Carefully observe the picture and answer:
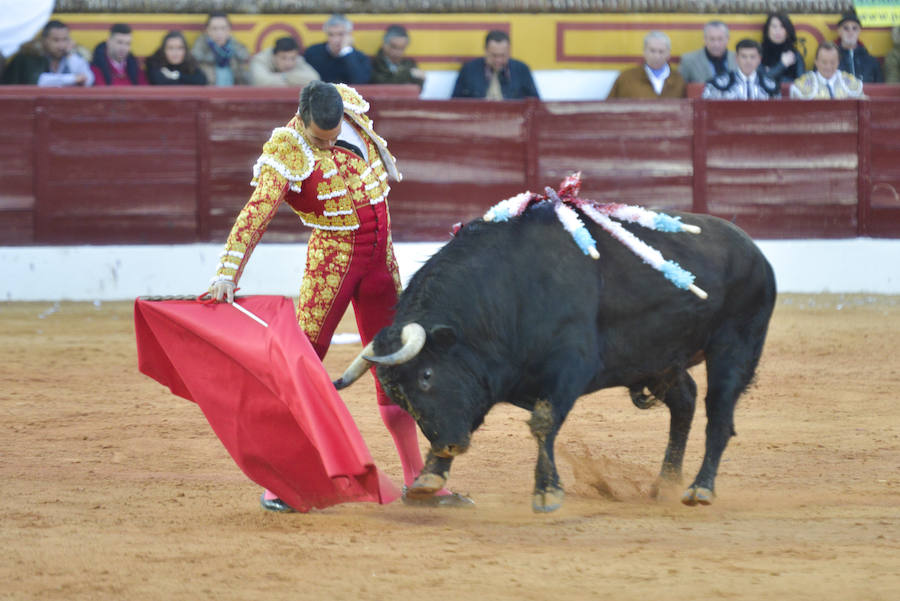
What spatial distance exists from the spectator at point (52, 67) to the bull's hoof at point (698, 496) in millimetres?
6113

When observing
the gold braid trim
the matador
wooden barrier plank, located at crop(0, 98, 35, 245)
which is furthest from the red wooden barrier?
the gold braid trim

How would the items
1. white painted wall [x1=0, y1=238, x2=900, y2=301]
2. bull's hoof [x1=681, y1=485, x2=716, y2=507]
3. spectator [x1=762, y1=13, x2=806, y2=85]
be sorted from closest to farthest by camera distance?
bull's hoof [x1=681, y1=485, x2=716, y2=507] < white painted wall [x1=0, y1=238, x2=900, y2=301] < spectator [x1=762, y1=13, x2=806, y2=85]

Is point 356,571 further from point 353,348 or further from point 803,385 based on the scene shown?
point 353,348

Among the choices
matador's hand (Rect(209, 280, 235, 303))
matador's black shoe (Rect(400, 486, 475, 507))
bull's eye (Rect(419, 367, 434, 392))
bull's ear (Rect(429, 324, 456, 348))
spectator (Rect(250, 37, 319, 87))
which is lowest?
matador's black shoe (Rect(400, 486, 475, 507))

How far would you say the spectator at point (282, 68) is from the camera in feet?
28.7

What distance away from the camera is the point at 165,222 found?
29.1 feet

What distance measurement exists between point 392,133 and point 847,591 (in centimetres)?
650

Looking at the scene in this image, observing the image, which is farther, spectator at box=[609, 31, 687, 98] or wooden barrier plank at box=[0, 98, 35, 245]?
→ spectator at box=[609, 31, 687, 98]

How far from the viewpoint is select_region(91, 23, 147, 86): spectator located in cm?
866

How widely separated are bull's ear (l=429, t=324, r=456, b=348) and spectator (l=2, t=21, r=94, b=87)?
5873 millimetres

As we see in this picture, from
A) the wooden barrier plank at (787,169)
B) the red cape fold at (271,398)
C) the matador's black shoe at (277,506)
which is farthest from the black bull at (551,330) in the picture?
the wooden barrier plank at (787,169)

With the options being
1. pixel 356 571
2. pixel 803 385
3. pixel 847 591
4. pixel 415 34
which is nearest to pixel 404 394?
pixel 356 571

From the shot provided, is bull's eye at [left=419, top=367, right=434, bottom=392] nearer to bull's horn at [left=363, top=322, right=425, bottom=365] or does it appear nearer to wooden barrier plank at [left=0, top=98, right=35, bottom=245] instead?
bull's horn at [left=363, top=322, right=425, bottom=365]

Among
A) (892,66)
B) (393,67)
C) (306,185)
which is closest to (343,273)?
(306,185)
